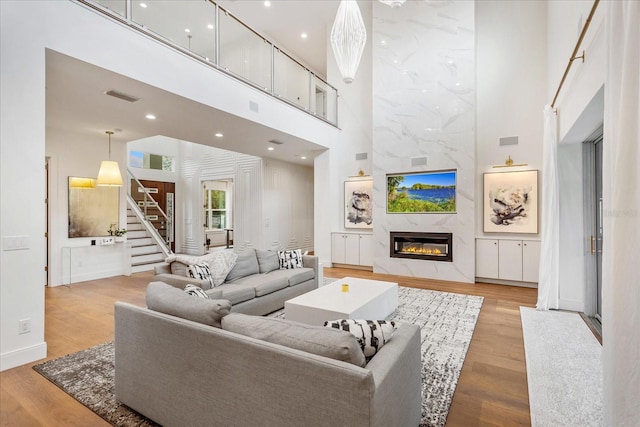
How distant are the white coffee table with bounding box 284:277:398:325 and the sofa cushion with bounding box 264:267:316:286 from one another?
0.73m

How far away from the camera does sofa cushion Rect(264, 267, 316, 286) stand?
4.61 metres

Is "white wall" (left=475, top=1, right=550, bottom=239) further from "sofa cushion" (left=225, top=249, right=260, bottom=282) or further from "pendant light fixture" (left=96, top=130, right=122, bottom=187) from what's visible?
"pendant light fixture" (left=96, top=130, right=122, bottom=187)

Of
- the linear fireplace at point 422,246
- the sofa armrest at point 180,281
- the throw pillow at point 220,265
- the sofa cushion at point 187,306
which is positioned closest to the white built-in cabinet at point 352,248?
the linear fireplace at point 422,246

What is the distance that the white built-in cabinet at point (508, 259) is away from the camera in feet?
19.0

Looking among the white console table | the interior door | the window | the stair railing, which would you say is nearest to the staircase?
the stair railing

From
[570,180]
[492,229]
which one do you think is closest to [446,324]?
[570,180]

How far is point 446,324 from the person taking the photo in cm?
389

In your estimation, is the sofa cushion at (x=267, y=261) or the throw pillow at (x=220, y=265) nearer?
the throw pillow at (x=220, y=265)

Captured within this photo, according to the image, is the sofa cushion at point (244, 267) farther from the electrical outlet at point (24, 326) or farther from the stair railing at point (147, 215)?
the stair railing at point (147, 215)

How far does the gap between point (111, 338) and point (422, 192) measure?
5.87 m

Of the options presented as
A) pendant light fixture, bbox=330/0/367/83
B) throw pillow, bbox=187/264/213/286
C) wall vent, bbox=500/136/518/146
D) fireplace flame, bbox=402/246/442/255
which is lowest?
fireplace flame, bbox=402/246/442/255

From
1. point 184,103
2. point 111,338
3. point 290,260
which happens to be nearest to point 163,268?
point 111,338

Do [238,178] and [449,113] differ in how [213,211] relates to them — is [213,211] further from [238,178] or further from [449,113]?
[449,113]

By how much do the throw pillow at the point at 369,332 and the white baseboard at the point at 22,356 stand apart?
3.04 meters
